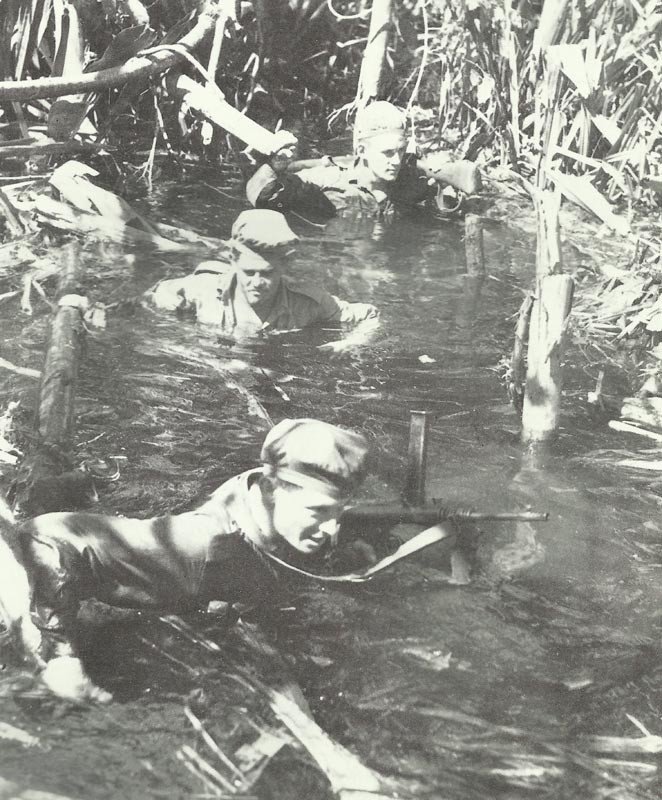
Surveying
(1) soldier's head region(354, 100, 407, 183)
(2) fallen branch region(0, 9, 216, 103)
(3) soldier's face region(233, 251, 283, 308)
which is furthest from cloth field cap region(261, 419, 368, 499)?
(1) soldier's head region(354, 100, 407, 183)

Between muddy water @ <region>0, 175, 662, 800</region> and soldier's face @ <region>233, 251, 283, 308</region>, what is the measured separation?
40 cm

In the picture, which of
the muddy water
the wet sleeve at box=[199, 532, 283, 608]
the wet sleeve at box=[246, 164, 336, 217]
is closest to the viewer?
the muddy water

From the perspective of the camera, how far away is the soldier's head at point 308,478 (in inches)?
122

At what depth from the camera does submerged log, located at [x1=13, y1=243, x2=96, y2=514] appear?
390 cm

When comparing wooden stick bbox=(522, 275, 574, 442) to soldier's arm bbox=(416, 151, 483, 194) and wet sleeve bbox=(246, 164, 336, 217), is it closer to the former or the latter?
wet sleeve bbox=(246, 164, 336, 217)

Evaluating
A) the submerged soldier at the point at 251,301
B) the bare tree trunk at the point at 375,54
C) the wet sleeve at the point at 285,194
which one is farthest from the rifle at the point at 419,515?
the bare tree trunk at the point at 375,54

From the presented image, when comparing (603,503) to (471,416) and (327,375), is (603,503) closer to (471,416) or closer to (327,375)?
(471,416)

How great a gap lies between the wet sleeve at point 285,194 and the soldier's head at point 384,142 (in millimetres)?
569

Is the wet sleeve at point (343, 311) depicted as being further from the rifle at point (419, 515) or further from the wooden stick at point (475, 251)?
the rifle at point (419, 515)

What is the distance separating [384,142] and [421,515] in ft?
22.6

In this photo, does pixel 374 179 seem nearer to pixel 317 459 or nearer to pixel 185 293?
pixel 185 293

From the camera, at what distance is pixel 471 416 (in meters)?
5.55

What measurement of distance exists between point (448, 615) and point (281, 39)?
9862 millimetres

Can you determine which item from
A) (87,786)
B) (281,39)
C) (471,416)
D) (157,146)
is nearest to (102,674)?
(87,786)
